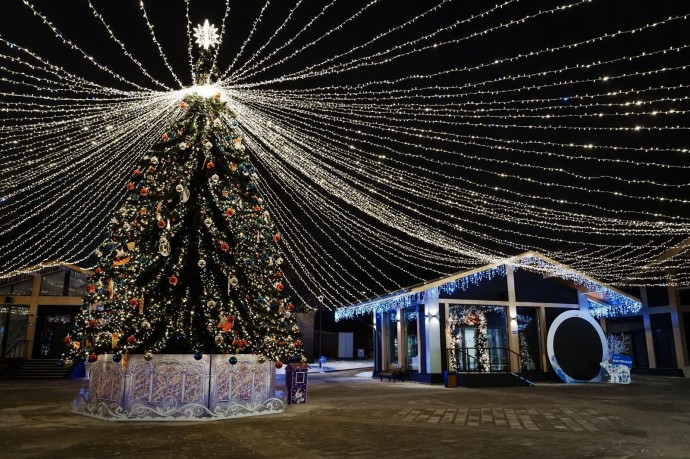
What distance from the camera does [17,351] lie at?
2342 cm

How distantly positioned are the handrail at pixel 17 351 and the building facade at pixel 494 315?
52.3ft

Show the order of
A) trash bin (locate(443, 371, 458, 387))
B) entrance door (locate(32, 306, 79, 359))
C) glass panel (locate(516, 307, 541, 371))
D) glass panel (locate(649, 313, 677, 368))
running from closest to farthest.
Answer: trash bin (locate(443, 371, 458, 387)) < glass panel (locate(516, 307, 541, 371)) < glass panel (locate(649, 313, 677, 368)) < entrance door (locate(32, 306, 79, 359))

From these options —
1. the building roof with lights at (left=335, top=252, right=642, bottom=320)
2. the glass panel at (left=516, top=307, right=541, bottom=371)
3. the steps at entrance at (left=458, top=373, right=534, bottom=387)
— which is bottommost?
the steps at entrance at (left=458, top=373, right=534, bottom=387)

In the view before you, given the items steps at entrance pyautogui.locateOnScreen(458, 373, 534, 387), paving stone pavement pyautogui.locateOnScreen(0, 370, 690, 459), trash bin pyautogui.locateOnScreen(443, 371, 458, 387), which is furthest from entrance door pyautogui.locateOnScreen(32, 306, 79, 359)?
steps at entrance pyautogui.locateOnScreen(458, 373, 534, 387)

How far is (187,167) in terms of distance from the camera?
9.74 meters

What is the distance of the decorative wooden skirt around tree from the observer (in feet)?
28.0

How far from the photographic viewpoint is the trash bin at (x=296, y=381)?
10758mm

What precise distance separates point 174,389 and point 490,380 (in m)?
11.1

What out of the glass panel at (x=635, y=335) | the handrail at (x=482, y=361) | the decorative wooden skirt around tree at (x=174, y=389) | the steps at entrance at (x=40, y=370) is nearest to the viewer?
the decorative wooden skirt around tree at (x=174, y=389)

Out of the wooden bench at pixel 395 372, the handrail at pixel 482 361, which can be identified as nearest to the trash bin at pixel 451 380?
the handrail at pixel 482 361

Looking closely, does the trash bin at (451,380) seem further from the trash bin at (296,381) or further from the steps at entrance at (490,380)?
the trash bin at (296,381)

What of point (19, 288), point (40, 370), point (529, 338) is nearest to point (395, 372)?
point (529, 338)

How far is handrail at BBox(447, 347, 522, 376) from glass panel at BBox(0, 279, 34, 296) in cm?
1963

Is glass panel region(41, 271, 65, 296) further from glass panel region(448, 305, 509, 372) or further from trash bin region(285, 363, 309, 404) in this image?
glass panel region(448, 305, 509, 372)
